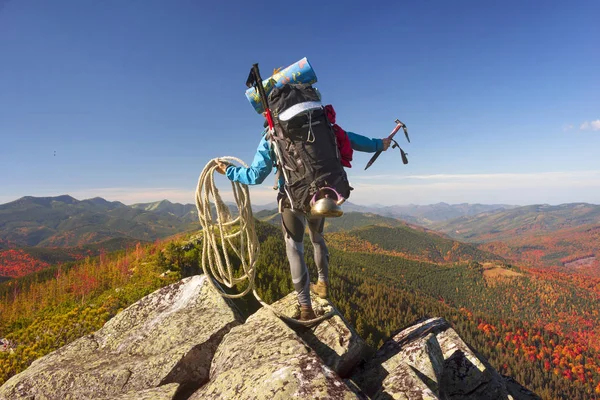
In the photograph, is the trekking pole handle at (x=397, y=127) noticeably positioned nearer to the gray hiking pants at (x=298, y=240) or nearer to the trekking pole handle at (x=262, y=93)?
the gray hiking pants at (x=298, y=240)

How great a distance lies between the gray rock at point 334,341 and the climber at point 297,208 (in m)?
0.33

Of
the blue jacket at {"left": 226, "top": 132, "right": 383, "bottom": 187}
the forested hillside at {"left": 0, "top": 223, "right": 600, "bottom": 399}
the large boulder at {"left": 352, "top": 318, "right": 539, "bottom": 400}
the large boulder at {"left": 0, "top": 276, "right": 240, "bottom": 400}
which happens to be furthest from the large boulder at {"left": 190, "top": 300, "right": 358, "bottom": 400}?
the forested hillside at {"left": 0, "top": 223, "right": 600, "bottom": 399}

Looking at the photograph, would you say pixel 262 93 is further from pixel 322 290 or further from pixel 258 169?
pixel 322 290

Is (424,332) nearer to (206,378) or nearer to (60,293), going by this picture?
(206,378)

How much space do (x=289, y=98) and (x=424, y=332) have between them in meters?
5.75

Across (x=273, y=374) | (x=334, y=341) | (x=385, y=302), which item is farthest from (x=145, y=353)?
(x=385, y=302)

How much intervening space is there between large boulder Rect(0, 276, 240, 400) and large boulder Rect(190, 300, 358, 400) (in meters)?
0.86

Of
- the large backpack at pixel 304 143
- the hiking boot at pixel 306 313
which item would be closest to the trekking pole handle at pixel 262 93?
the large backpack at pixel 304 143

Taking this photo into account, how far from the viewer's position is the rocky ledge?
3.92 meters

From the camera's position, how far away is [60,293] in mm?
10875

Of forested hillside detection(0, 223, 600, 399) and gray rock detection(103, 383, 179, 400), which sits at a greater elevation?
gray rock detection(103, 383, 179, 400)

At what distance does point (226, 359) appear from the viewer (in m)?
4.47

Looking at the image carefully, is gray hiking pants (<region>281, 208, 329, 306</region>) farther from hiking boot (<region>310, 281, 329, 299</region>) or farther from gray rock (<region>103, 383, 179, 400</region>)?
gray rock (<region>103, 383, 179, 400</region>)

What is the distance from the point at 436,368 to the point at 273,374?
351 cm
